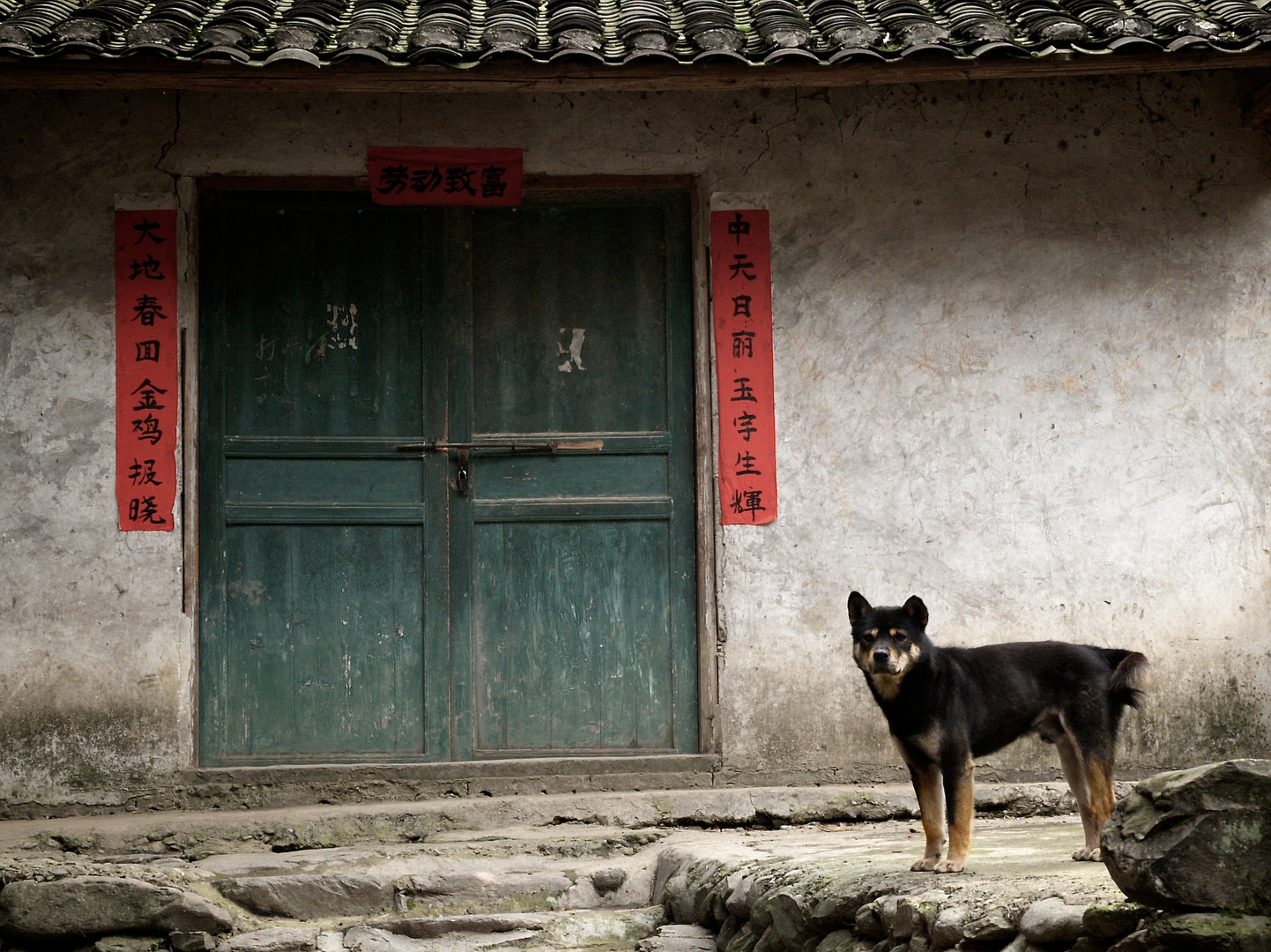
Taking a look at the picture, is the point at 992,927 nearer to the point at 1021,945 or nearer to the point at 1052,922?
the point at 1021,945

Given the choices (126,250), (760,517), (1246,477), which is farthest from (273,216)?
(1246,477)

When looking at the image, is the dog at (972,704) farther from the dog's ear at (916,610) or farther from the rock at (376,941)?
the rock at (376,941)

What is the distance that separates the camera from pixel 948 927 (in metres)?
3.25

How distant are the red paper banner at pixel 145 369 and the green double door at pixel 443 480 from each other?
0.73 ft

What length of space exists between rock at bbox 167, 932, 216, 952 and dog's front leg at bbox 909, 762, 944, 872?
8.24ft

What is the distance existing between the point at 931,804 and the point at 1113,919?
4.44 ft

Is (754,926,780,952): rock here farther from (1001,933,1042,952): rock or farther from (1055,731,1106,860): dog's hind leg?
(1001,933,1042,952): rock

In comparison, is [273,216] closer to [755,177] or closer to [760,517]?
[755,177]

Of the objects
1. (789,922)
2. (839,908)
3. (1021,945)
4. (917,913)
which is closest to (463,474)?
(789,922)

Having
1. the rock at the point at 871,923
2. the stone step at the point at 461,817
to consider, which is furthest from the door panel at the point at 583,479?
the rock at the point at 871,923

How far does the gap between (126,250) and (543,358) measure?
2.04 metres

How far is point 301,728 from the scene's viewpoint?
6.36 m

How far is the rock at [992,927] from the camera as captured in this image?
10.3 feet

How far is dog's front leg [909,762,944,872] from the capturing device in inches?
159
